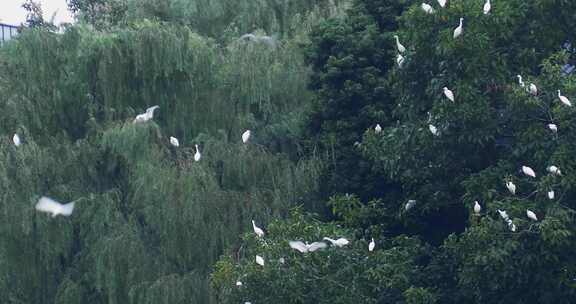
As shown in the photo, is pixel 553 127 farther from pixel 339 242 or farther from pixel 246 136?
pixel 246 136

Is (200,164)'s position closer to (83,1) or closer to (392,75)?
(392,75)

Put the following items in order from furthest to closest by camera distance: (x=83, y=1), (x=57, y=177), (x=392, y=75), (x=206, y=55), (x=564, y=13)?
1. (x=83, y=1)
2. (x=206, y=55)
3. (x=57, y=177)
4. (x=392, y=75)
5. (x=564, y=13)

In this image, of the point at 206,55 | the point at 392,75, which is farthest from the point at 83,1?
the point at 392,75

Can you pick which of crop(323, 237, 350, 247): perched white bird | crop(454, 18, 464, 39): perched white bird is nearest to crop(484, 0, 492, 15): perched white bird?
crop(454, 18, 464, 39): perched white bird

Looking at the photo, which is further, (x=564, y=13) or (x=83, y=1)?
(x=83, y=1)

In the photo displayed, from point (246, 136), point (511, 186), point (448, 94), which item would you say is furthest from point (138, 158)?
Result: point (511, 186)

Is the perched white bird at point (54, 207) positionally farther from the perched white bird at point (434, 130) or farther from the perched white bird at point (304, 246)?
the perched white bird at point (434, 130)
